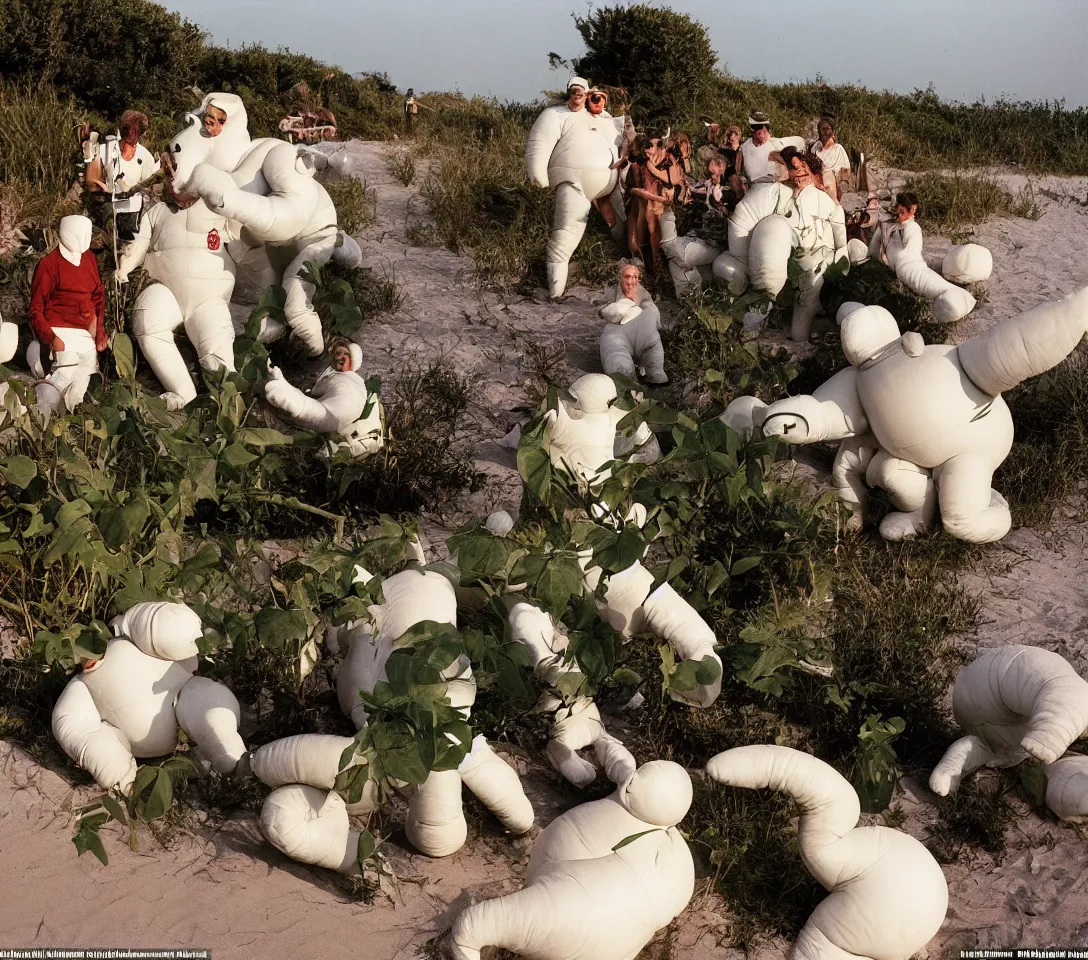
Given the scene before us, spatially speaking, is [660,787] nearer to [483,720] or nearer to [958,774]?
[483,720]

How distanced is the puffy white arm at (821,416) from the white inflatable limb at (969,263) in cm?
167

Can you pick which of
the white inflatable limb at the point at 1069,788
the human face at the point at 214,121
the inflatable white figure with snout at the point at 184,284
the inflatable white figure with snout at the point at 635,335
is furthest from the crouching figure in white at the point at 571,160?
the white inflatable limb at the point at 1069,788

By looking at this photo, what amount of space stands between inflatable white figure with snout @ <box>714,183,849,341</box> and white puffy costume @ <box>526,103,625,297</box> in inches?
37.5

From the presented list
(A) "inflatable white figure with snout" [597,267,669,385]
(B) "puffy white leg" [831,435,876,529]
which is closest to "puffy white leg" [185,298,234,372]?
(A) "inflatable white figure with snout" [597,267,669,385]

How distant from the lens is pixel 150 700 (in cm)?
511

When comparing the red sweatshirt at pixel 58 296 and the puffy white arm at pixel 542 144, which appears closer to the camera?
the red sweatshirt at pixel 58 296

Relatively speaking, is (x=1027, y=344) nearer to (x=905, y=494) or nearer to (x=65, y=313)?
(x=905, y=494)

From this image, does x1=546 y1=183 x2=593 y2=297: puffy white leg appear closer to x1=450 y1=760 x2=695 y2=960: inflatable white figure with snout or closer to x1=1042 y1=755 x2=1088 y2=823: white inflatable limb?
x1=1042 y1=755 x2=1088 y2=823: white inflatable limb

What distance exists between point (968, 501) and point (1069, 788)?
183cm

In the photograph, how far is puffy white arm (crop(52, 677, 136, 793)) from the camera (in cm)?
493

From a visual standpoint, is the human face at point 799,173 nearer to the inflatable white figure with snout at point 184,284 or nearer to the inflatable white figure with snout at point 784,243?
the inflatable white figure with snout at point 784,243

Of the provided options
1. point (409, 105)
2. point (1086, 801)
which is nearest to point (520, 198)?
point (409, 105)

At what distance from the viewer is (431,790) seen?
4.77 m

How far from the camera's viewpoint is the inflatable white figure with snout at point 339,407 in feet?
21.4
